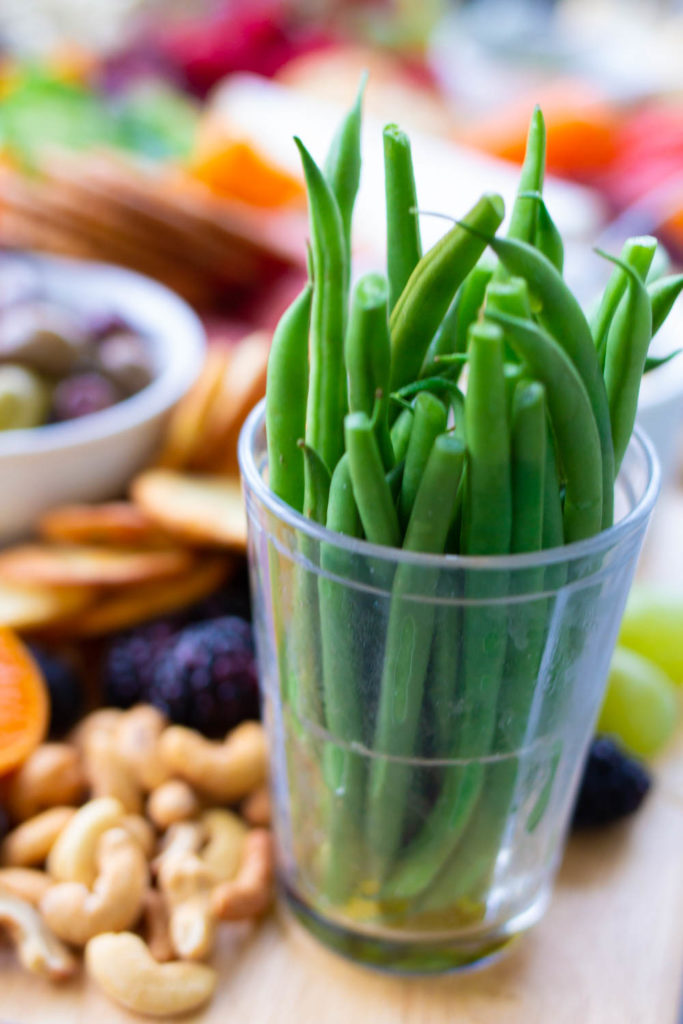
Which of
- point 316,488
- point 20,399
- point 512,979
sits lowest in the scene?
point 512,979

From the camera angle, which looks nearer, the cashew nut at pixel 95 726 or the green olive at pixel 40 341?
the cashew nut at pixel 95 726

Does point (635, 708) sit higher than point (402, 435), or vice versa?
point (402, 435)

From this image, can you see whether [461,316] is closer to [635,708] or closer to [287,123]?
[635,708]

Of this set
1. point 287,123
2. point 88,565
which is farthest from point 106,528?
point 287,123

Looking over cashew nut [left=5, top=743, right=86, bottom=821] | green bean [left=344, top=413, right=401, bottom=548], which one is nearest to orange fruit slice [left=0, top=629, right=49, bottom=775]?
cashew nut [left=5, top=743, right=86, bottom=821]

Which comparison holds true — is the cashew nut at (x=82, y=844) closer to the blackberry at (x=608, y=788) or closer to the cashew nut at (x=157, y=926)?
the cashew nut at (x=157, y=926)

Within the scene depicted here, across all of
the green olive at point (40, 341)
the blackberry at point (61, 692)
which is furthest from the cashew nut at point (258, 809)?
the green olive at point (40, 341)
